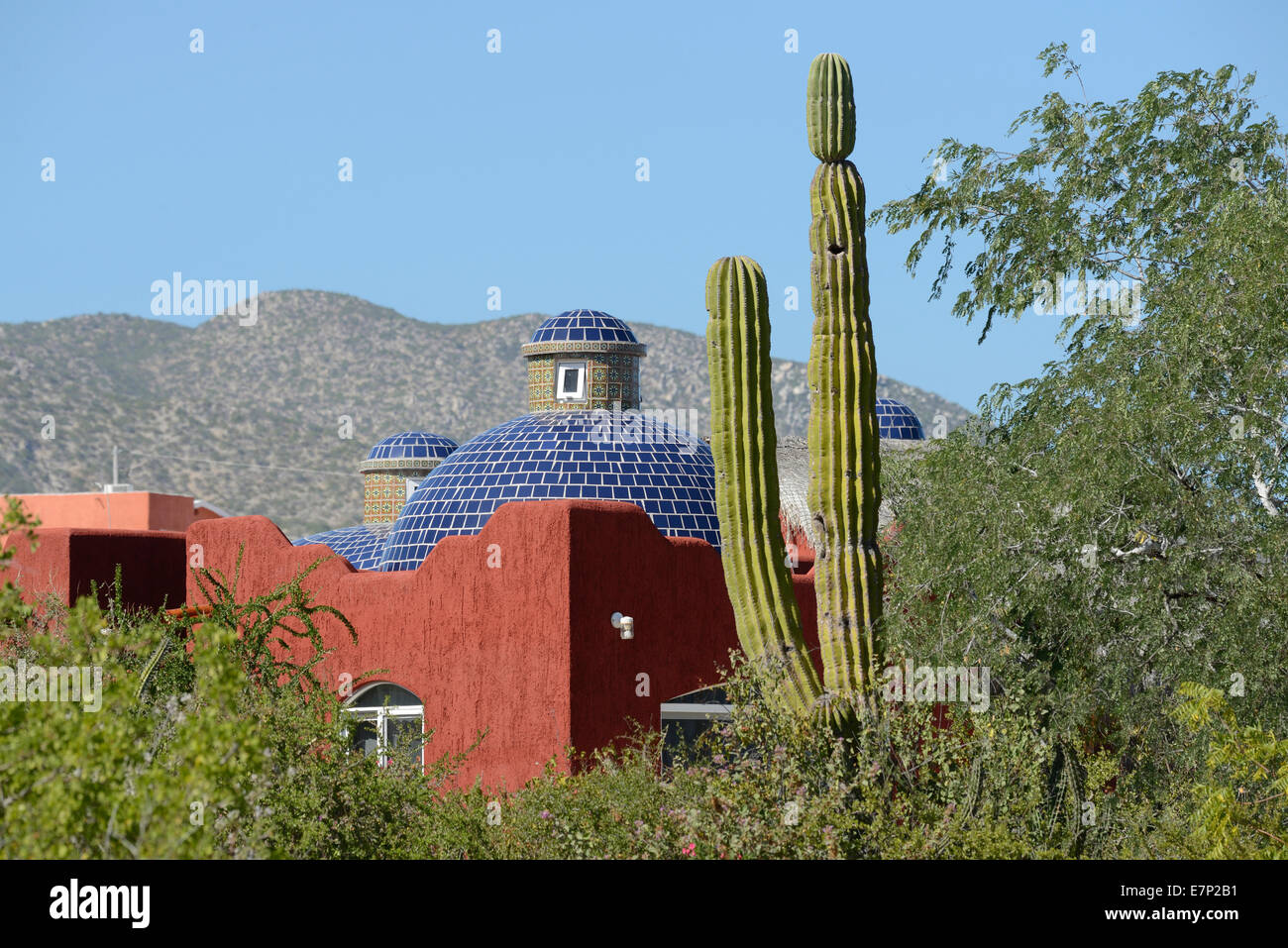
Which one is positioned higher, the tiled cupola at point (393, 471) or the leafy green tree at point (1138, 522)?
the tiled cupola at point (393, 471)

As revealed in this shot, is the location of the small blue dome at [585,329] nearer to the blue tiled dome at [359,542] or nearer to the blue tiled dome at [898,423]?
the blue tiled dome at [359,542]

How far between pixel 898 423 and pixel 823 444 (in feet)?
63.4

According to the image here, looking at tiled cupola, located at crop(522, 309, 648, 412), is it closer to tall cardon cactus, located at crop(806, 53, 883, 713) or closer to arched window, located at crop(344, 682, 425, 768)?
arched window, located at crop(344, 682, 425, 768)

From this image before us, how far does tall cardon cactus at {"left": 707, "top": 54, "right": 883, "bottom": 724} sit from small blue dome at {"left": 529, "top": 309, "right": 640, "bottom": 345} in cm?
1138

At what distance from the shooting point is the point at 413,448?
34656 millimetres

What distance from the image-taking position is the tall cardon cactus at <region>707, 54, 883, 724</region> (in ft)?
36.8

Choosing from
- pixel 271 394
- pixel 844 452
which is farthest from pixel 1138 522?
pixel 271 394

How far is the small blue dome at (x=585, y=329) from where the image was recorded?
23594 mm

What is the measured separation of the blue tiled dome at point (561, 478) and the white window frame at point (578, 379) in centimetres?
289

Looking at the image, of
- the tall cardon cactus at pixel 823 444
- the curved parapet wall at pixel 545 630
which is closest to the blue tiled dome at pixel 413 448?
the curved parapet wall at pixel 545 630

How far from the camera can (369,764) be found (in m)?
9.97

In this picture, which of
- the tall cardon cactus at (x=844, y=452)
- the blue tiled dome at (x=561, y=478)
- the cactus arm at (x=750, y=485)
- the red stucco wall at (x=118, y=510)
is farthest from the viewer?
the red stucco wall at (x=118, y=510)

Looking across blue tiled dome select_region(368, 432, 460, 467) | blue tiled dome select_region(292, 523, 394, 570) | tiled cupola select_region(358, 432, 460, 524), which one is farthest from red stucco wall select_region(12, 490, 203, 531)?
blue tiled dome select_region(368, 432, 460, 467)
